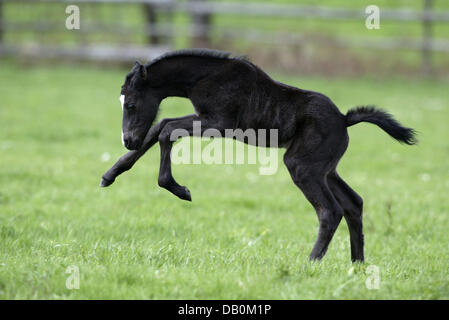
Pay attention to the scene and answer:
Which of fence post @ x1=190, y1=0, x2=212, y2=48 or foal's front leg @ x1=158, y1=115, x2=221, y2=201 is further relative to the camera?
fence post @ x1=190, y1=0, x2=212, y2=48

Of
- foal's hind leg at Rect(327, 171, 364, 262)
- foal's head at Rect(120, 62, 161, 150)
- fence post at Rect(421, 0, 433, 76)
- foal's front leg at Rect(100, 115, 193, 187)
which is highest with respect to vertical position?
fence post at Rect(421, 0, 433, 76)

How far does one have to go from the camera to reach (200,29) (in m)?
17.2

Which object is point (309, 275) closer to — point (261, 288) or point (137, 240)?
point (261, 288)

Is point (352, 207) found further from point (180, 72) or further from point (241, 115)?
point (180, 72)

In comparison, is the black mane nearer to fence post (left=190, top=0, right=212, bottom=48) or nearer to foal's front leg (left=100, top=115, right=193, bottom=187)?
foal's front leg (left=100, top=115, right=193, bottom=187)

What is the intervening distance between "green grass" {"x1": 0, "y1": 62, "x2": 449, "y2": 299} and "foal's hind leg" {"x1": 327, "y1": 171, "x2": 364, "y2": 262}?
7.1 inches

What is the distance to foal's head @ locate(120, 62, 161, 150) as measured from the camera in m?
4.04

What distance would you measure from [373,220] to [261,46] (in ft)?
37.6

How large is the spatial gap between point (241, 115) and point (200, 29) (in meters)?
13.5

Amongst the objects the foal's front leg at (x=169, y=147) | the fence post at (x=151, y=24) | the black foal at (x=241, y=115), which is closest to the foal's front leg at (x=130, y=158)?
the black foal at (x=241, y=115)

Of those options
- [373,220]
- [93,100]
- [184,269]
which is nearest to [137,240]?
[184,269]

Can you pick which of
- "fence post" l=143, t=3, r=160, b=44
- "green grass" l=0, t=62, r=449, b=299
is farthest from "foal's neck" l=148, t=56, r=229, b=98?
"fence post" l=143, t=3, r=160, b=44

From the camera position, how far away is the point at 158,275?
3641 millimetres

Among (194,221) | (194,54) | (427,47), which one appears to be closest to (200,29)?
(427,47)
